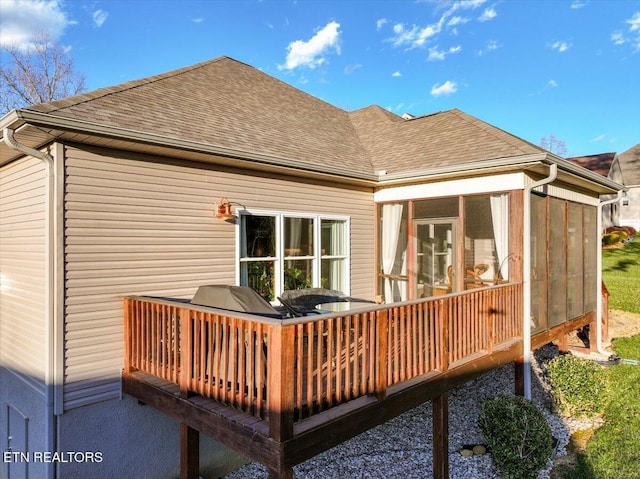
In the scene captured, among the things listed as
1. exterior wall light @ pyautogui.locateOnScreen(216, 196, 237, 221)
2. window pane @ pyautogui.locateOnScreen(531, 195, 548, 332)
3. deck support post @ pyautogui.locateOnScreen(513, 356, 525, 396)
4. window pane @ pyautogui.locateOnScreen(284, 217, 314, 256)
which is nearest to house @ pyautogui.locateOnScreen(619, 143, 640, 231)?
window pane @ pyautogui.locateOnScreen(531, 195, 548, 332)

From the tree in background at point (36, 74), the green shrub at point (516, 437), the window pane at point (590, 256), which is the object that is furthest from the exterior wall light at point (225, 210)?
the tree in background at point (36, 74)

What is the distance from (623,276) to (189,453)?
17465 millimetres

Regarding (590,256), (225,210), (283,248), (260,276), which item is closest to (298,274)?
(283,248)

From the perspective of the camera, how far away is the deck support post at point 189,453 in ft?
12.3

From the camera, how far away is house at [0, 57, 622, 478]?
3.40m

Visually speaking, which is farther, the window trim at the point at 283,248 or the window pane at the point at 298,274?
the window pane at the point at 298,274

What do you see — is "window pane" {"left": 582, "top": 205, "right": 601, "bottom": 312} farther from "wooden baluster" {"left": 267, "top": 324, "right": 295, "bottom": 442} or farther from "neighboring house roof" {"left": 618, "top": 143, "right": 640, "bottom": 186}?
"neighboring house roof" {"left": 618, "top": 143, "right": 640, "bottom": 186}

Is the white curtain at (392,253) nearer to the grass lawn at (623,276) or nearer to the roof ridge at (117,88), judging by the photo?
the roof ridge at (117,88)

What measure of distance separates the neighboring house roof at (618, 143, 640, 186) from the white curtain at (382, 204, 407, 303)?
95.1 ft

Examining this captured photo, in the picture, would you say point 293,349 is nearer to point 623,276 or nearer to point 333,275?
point 333,275

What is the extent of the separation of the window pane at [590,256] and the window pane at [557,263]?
4.49 ft

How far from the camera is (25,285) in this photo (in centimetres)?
446

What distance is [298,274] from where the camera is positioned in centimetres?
625

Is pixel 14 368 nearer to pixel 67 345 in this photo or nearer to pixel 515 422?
pixel 67 345
